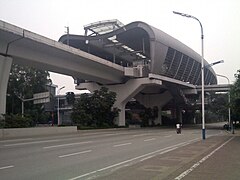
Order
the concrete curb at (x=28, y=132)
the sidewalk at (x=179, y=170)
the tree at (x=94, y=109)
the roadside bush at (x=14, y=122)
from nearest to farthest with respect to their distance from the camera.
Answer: the sidewalk at (x=179, y=170) < the concrete curb at (x=28, y=132) < the roadside bush at (x=14, y=122) < the tree at (x=94, y=109)

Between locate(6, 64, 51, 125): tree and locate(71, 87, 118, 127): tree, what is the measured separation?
17419 millimetres

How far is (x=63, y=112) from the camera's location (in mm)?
102188

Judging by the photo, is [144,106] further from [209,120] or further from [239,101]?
[209,120]

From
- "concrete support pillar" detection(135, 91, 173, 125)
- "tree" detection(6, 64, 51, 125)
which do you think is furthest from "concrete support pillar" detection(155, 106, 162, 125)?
"tree" detection(6, 64, 51, 125)

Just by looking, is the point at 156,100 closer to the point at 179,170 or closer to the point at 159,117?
the point at 159,117

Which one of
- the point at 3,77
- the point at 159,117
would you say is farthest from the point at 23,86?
the point at 3,77

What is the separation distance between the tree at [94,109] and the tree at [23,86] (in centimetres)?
1742

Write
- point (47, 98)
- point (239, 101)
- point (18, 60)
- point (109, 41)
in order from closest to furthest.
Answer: point (239, 101), point (18, 60), point (47, 98), point (109, 41)

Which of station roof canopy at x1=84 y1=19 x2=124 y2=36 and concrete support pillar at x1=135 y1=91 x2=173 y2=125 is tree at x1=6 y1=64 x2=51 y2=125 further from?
concrete support pillar at x1=135 y1=91 x2=173 y2=125

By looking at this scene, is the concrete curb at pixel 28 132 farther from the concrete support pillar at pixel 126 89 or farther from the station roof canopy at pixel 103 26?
the station roof canopy at pixel 103 26

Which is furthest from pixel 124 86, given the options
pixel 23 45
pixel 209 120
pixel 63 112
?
pixel 209 120

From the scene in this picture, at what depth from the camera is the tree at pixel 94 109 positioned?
48.9 m

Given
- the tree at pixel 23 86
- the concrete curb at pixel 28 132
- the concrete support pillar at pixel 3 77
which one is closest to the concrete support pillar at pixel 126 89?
the tree at pixel 23 86

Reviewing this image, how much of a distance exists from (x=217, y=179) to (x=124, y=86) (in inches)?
1951
